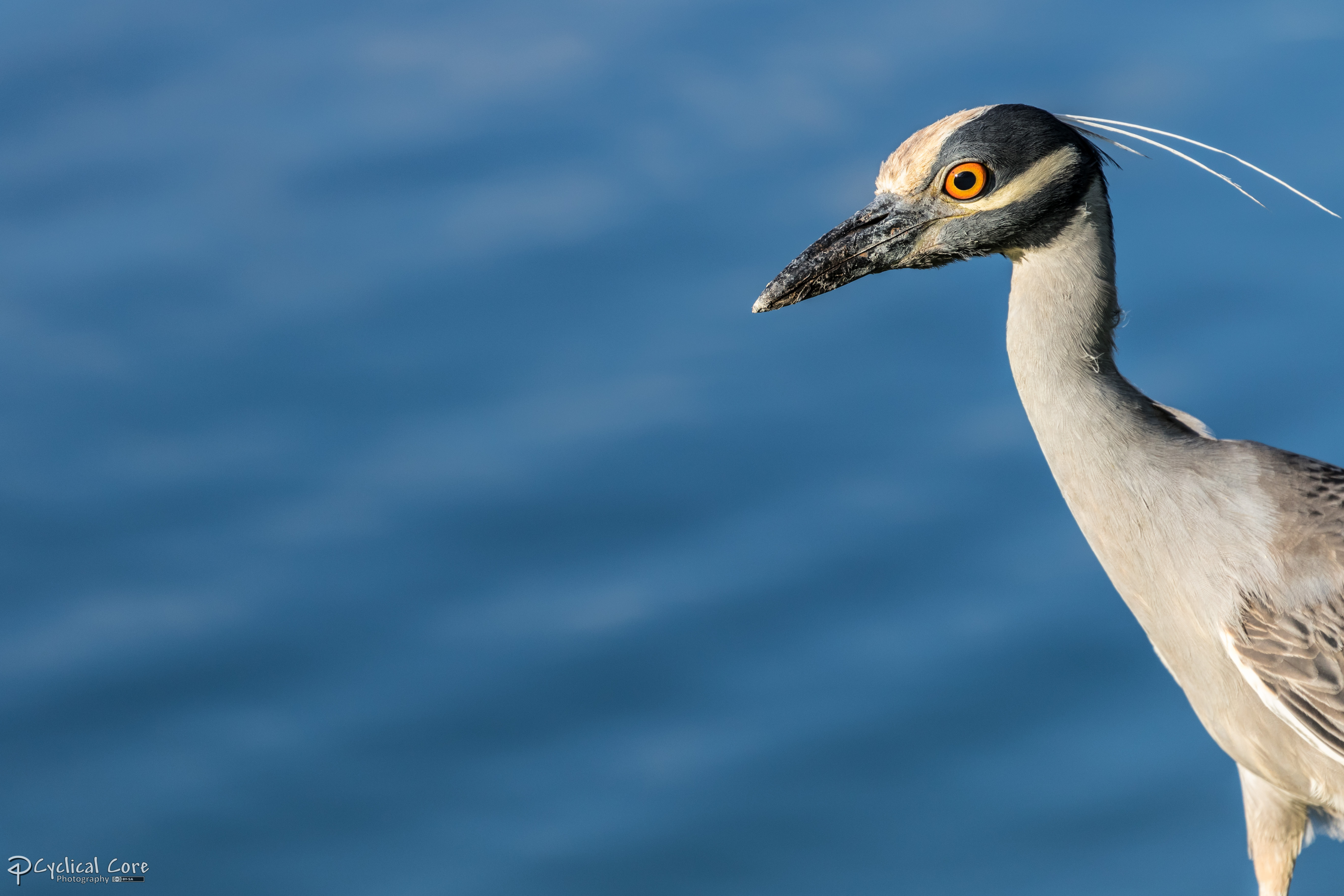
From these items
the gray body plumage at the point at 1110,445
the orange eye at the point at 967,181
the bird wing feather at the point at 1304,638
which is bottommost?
the bird wing feather at the point at 1304,638

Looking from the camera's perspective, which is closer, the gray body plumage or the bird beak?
the gray body plumage

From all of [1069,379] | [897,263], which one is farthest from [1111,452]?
[897,263]

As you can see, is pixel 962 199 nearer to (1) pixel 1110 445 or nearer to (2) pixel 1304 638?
(1) pixel 1110 445

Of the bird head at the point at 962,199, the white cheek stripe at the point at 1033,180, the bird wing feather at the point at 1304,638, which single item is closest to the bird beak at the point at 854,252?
the bird head at the point at 962,199

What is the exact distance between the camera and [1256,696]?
3.22m

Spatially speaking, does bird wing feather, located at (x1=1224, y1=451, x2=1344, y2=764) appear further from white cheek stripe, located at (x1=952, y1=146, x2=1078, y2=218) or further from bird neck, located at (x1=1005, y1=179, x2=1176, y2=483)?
white cheek stripe, located at (x1=952, y1=146, x2=1078, y2=218)

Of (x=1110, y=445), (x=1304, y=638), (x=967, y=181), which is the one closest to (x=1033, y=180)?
(x=967, y=181)

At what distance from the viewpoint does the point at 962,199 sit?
3.03 m

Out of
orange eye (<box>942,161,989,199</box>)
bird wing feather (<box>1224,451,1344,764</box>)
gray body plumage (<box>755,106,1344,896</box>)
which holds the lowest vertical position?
bird wing feather (<box>1224,451,1344,764</box>)

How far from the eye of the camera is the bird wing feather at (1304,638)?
119 inches

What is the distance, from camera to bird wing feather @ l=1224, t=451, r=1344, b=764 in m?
3.03

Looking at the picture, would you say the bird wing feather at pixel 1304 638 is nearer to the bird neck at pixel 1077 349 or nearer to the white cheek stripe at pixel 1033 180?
the bird neck at pixel 1077 349

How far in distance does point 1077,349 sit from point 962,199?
15.9 inches

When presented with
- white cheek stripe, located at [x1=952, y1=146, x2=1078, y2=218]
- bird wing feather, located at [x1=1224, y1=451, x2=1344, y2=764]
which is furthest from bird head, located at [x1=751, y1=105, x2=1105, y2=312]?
bird wing feather, located at [x1=1224, y1=451, x2=1344, y2=764]
